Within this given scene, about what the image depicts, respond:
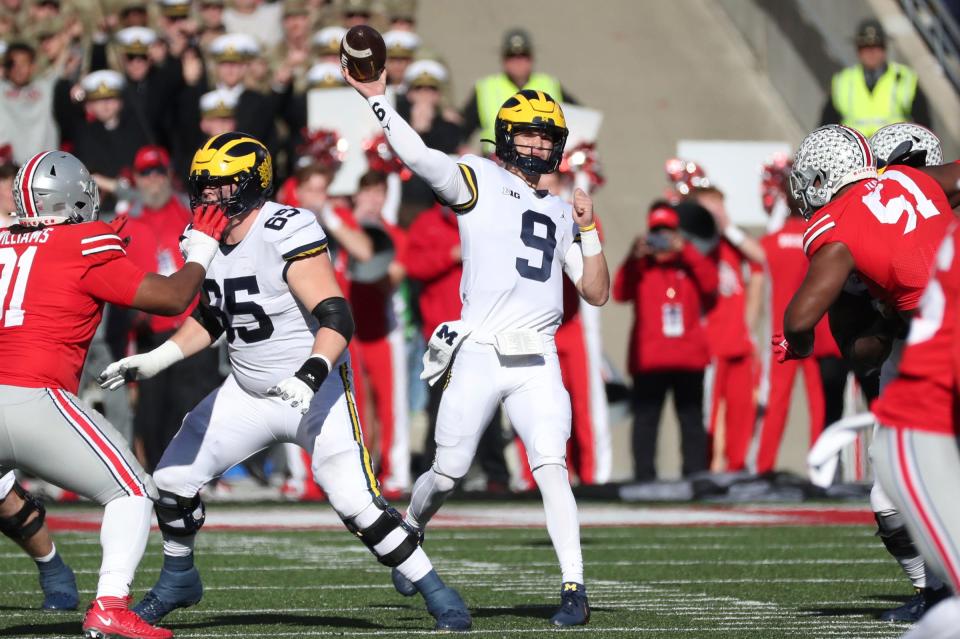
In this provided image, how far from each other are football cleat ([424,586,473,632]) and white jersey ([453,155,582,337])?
1.08m

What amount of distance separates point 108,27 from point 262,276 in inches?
383

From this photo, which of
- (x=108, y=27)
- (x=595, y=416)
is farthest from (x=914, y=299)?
(x=108, y=27)

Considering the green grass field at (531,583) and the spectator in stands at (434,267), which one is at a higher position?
the spectator in stands at (434,267)

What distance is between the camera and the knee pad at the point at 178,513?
6562mm

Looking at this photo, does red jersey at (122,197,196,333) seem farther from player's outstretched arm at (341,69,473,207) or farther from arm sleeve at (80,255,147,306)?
arm sleeve at (80,255,147,306)

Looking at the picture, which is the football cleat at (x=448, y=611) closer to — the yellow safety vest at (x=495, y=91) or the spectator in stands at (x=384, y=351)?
the spectator in stands at (x=384, y=351)

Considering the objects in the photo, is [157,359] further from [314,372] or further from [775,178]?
[775,178]

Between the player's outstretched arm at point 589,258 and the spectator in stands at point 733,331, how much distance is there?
5.69 meters

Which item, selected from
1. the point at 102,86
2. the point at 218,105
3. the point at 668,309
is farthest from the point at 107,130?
the point at 668,309

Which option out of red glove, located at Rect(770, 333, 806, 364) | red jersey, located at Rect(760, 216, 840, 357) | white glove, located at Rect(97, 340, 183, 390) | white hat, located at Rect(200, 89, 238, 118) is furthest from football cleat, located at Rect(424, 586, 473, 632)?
white hat, located at Rect(200, 89, 238, 118)

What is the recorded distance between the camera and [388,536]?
6293 millimetres

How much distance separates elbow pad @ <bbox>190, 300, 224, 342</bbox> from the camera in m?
6.74

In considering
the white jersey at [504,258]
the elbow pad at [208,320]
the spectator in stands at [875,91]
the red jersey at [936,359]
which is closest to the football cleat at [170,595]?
the elbow pad at [208,320]

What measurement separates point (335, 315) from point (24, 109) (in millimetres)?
8056
